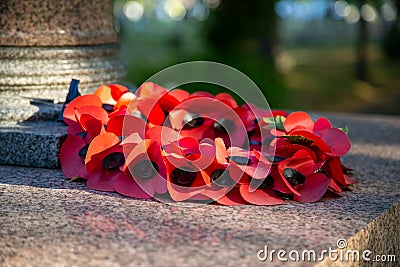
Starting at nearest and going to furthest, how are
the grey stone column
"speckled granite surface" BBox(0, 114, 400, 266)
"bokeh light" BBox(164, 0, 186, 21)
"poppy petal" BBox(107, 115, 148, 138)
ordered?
"speckled granite surface" BBox(0, 114, 400, 266) → "poppy petal" BBox(107, 115, 148, 138) → the grey stone column → "bokeh light" BBox(164, 0, 186, 21)

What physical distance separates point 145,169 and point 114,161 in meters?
0.16

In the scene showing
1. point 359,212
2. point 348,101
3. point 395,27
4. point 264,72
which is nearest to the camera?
point 359,212

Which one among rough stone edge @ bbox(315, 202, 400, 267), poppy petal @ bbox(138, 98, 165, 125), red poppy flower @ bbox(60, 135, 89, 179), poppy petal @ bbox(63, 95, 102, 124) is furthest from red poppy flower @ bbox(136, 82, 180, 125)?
rough stone edge @ bbox(315, 202, 400, 267)

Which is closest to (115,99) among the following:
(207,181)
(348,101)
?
(207,181)

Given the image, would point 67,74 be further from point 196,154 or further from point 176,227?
point 176,227

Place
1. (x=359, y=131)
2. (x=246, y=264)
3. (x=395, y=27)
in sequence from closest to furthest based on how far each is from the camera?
(x=246, y=264) → (x=359, y=131) → (x=395, y=27)

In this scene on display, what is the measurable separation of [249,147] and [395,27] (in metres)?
18.9

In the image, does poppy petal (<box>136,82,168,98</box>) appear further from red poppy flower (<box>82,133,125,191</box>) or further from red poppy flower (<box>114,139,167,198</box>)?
red poppy flower (<box>114,139,167,198</box>)

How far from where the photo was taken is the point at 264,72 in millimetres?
8781

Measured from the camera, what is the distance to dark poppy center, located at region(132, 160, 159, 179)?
259 centimetres

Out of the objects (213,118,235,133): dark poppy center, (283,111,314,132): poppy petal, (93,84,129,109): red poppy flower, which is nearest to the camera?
(283,111,314,132): poppy petal

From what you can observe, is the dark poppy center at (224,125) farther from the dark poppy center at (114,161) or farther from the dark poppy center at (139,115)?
the dark poppy center at (114,161)

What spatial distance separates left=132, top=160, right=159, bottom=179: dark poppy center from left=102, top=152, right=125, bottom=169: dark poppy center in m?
0.11

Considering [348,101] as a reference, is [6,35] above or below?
below
